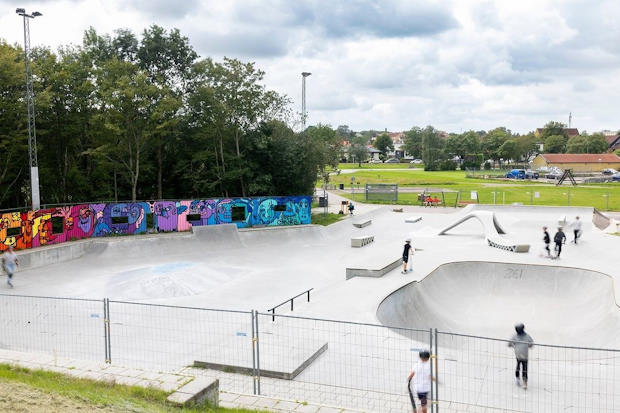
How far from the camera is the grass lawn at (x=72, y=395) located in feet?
21.5

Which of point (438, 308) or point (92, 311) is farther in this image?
point (438, 308)

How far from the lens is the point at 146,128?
3275 cm

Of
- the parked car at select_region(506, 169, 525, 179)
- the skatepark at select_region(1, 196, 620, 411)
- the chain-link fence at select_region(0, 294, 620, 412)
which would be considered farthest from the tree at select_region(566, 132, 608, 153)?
the chain-link fence at select_region(0, 294, 620, 412)

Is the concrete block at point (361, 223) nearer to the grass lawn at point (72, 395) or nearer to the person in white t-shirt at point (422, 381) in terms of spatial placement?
the person in white t-shirt at point (422, 381)

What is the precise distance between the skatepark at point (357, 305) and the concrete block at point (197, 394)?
6.32 feet

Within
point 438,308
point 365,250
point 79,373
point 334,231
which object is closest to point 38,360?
point 79,373

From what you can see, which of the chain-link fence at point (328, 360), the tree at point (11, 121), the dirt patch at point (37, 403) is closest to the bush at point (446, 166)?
the tree at point (11, 121)

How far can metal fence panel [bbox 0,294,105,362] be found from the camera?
42.1 ft

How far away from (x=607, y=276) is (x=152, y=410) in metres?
18.1

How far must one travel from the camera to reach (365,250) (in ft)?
92.8

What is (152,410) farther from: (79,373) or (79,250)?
(79,250)

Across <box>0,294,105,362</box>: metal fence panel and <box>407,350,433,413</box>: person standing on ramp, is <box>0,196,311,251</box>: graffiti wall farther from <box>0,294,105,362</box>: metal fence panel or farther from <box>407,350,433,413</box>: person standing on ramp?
<box>407,350,433,413</box>: person standing on ramp

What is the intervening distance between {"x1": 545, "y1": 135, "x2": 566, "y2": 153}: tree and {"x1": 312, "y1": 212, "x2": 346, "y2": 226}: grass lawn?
11516cm

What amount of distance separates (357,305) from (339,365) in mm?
4983
